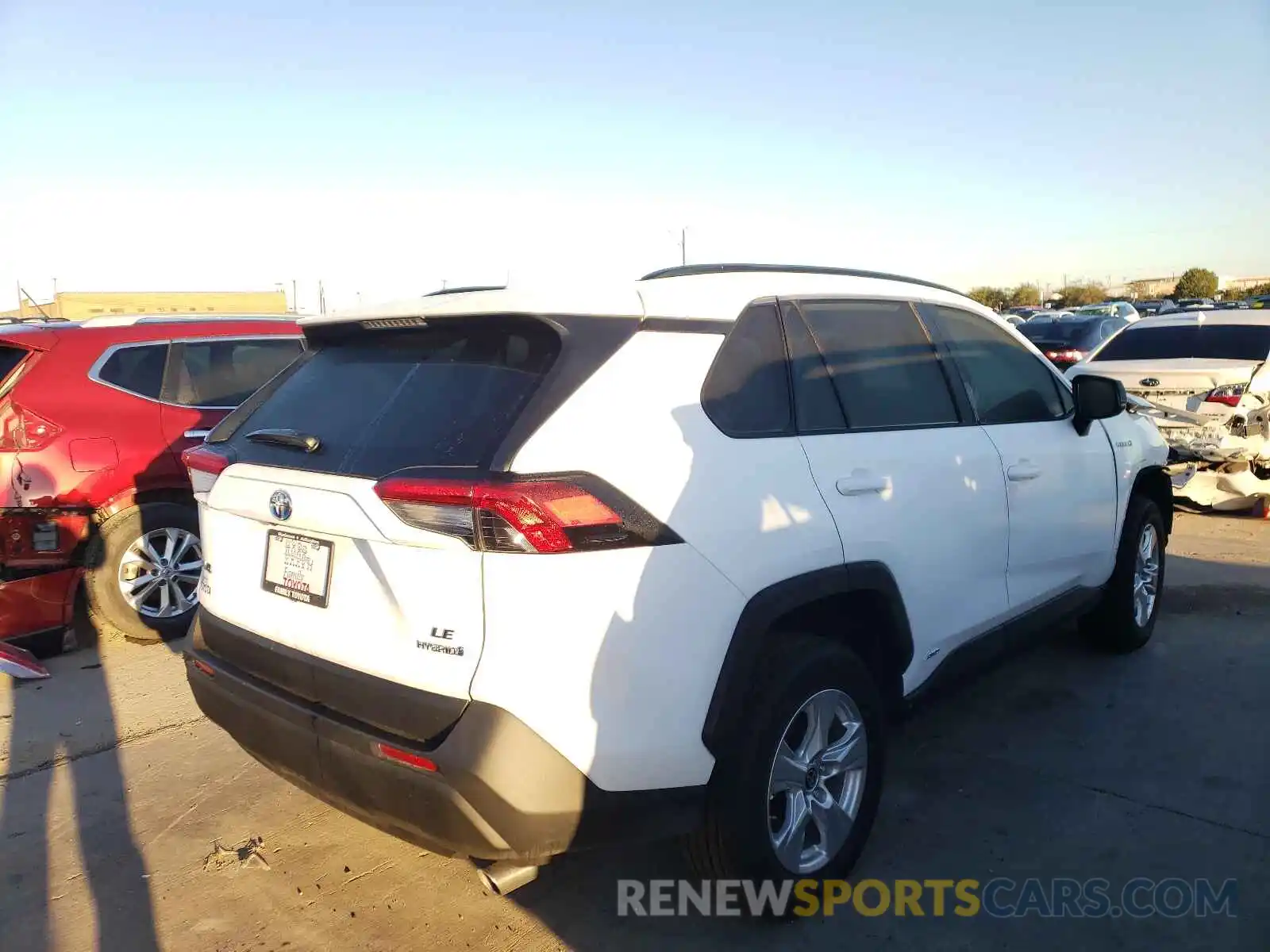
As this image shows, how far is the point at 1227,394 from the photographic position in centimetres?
812

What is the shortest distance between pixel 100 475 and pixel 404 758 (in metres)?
4.12

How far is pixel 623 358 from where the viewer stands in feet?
8.20

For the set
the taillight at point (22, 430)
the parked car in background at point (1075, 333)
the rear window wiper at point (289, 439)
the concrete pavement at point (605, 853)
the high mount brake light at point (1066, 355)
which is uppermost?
the rear window wiper at point (289, 439)

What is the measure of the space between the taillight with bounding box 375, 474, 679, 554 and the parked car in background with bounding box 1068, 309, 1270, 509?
716cm

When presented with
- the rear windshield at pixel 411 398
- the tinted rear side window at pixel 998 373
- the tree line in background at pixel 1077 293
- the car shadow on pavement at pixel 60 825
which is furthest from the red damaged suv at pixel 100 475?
the tree line in background at pixel 1077 293

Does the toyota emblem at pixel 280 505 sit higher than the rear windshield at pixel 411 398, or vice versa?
the rear windshield at pixel 411 398

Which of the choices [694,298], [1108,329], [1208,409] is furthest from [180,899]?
[1108,329]

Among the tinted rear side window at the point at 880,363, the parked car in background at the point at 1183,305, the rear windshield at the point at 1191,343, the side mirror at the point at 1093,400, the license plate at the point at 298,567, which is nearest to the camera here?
the license plate at the point at 298,567

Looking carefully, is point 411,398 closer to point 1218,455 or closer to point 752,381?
point 752,381

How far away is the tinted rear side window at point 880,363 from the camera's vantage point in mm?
3168

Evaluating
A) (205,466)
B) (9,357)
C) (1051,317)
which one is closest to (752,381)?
(205,466)

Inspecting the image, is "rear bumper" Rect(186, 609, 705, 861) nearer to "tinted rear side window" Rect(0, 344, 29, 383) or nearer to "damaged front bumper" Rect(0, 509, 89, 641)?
"damaged front bumper" Rect(0, 509, 89, 641)

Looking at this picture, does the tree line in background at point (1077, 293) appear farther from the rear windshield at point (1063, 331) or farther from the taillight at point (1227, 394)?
the taillight at point (1227, 394)

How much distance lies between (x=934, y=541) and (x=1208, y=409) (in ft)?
20.8
